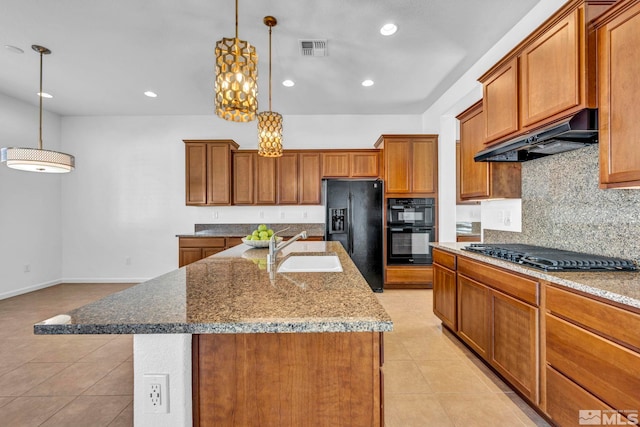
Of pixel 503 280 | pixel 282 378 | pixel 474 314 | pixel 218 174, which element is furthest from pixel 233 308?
pixel 218 174

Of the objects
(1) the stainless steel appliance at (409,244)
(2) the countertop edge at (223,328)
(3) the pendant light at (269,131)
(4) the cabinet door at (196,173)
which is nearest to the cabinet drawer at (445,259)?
(1) the stainless steel appliance at (409,244)

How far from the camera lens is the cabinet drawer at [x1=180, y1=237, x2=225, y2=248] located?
4312mm

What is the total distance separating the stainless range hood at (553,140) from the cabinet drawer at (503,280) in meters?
0.83

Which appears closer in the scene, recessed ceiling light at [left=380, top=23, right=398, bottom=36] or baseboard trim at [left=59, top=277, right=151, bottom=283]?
recessed ceiling light at [left=380, top=23, right=398, bottom=36]

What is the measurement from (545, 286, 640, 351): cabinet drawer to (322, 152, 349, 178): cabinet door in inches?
136

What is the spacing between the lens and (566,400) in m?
1.43

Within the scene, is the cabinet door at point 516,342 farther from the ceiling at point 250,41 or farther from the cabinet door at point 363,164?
the cabinet door at point 363,164

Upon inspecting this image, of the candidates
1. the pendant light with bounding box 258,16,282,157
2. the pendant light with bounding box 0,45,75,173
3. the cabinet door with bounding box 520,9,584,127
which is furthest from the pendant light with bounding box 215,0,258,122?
the pendant light with bounding box 0,45,75,173

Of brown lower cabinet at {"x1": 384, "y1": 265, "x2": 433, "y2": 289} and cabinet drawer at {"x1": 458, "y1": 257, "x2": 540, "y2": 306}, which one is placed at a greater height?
cabinet drawer at {"x1": 458, "y1": 257, "x2": 540, "y2": 306}

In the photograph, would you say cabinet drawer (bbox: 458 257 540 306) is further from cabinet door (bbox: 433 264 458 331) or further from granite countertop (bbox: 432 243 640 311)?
cabinet door (bbox: 433 264 458 331)

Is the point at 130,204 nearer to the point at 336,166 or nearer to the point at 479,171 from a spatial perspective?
the point at 336,166

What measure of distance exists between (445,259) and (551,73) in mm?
1601

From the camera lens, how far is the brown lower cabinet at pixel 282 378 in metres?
0.99

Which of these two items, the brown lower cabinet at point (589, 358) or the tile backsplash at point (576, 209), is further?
the tile backsplash at point (576, 209)
